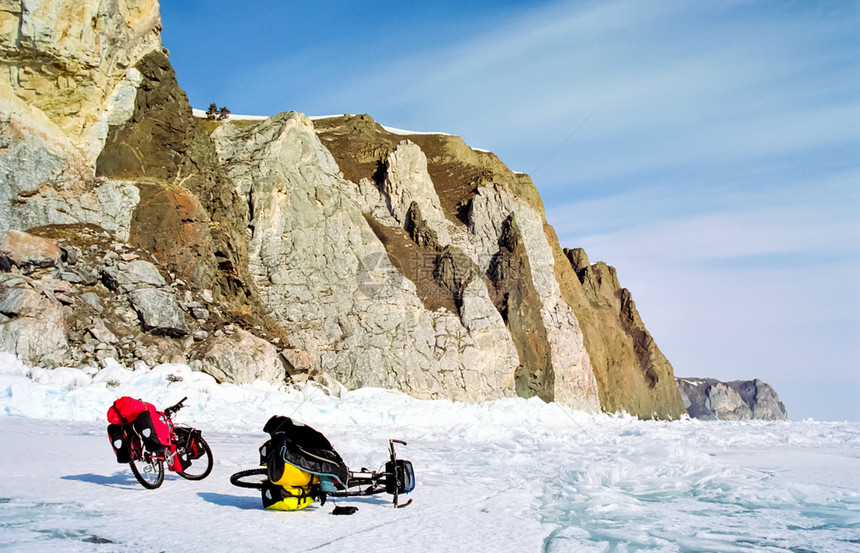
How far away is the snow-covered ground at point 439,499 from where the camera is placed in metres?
5.31

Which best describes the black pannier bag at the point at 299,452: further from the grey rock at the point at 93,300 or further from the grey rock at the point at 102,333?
the grey rock at the point at 93,300

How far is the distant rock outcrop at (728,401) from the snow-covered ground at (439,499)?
70.1 metres

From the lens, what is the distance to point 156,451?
6.91 meters

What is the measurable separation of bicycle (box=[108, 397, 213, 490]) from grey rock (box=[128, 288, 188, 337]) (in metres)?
13.8

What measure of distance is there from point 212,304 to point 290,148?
11.9 metres

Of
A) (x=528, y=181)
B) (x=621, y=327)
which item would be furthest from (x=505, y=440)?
(x=621, y=327)

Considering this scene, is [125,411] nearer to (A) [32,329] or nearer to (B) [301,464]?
(B) [301,464]

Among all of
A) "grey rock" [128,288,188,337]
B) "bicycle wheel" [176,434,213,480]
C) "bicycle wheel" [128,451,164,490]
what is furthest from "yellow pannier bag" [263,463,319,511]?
"grey rock" [128,288,188,337]

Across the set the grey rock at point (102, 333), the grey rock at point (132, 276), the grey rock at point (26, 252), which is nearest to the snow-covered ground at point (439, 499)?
the grey rock at point (102, 333)

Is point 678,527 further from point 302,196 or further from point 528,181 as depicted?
point 528,181

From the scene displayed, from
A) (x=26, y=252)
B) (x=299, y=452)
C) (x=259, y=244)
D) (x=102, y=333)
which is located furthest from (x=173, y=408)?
(x=259, y=244)

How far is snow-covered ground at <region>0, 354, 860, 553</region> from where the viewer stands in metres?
5.31

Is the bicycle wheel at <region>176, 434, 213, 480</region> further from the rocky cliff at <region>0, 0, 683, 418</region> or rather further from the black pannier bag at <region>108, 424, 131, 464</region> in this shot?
the rocky cliff at <region>0, 0, 683, 418</region>

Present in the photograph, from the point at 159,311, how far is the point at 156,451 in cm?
1477
